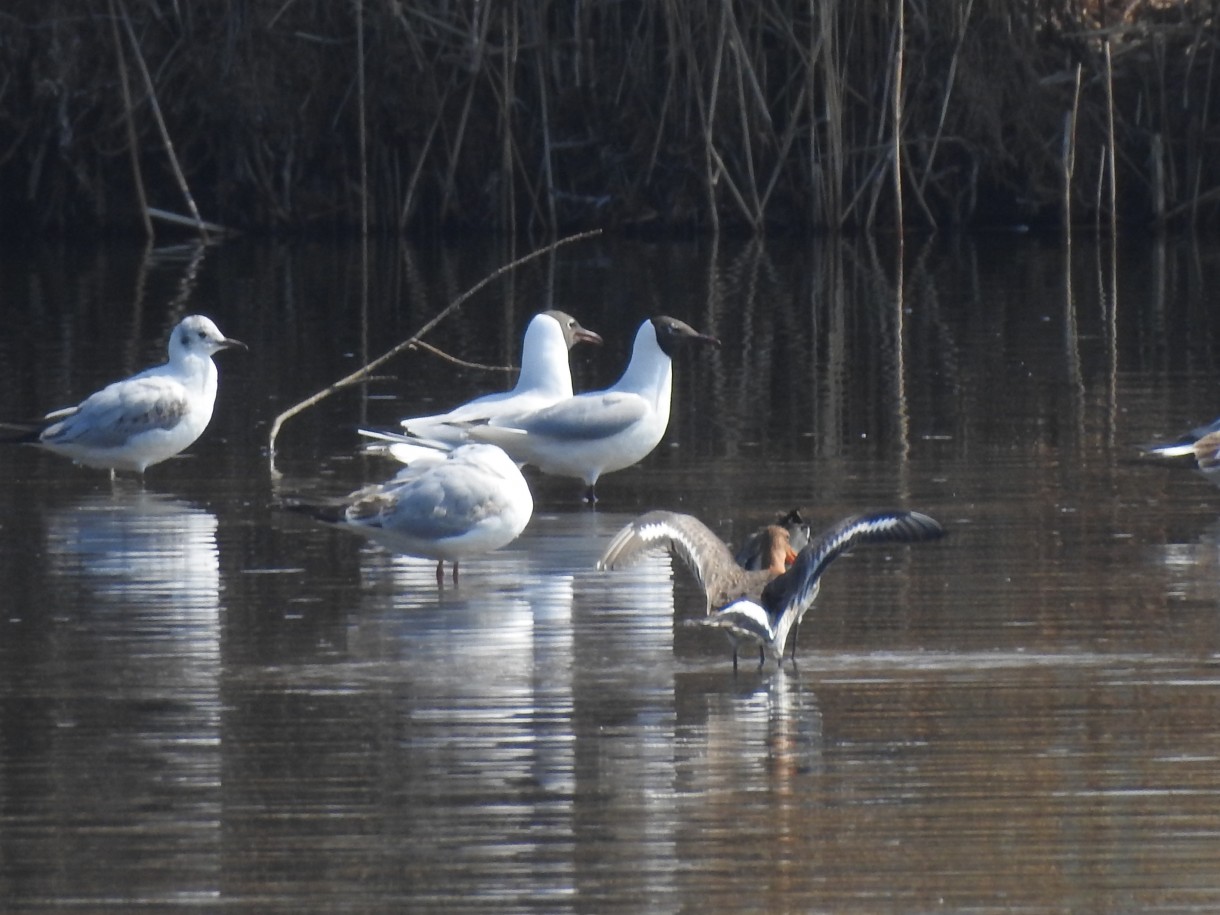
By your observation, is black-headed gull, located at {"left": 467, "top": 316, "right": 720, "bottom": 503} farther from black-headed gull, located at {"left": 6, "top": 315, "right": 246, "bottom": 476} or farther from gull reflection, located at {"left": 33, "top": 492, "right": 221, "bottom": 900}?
black-headed gull, located at {"left": 6, "top": 315, "right": 246, "bottom": 476}

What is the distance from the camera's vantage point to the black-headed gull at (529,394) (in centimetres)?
989

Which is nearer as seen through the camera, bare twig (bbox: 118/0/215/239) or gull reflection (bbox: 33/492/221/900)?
gull reflection (bbox: 33/492/221/900)

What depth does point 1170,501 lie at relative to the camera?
964cm

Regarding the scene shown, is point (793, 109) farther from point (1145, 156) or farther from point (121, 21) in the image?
point (121, 21)

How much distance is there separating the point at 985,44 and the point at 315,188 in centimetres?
680

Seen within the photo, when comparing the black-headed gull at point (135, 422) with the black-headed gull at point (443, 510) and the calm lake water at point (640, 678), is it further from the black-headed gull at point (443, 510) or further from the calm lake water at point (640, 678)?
the black-headed gull at point (443, 510)

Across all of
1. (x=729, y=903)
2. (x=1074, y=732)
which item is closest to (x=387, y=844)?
(x=729, y=903)

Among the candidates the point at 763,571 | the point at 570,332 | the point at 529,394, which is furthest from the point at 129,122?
the point at 763,571

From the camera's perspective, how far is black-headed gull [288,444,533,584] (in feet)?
26.7

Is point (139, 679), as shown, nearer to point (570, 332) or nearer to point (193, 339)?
point (193, 339)

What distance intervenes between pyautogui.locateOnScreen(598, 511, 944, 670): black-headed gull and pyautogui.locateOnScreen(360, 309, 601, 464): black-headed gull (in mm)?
2725

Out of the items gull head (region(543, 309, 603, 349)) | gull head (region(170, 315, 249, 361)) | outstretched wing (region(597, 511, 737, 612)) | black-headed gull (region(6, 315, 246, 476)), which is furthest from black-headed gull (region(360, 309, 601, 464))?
outstretched wing (region(597, 511, 737, 612))

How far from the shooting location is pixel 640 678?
682 centimetres

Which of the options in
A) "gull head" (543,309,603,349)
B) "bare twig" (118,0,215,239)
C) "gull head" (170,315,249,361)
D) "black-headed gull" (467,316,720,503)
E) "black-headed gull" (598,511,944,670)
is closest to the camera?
"black-headed gull" (598,511,944,670)
